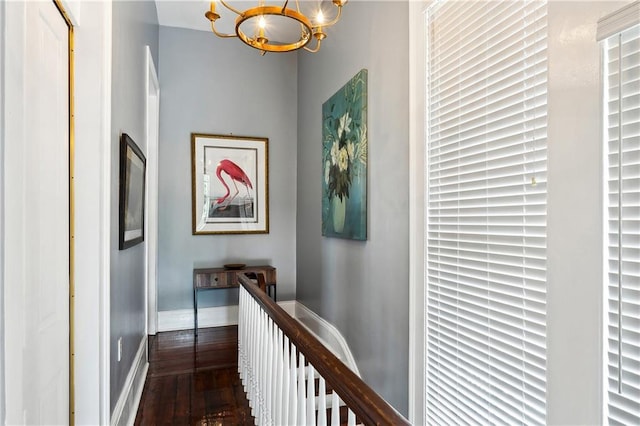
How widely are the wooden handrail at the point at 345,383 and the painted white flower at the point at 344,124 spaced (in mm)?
1761

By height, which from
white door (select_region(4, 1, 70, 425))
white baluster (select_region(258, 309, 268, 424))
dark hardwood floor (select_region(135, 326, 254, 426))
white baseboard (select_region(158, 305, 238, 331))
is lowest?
dark hardwood floor (select_region(135, 326, 254, 426))

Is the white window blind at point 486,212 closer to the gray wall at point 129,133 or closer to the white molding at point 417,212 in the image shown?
the white molding at point 417,212

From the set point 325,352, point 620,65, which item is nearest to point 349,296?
point 325,352

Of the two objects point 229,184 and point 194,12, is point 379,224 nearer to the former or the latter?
point 229,184

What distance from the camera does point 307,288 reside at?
3918 millimetres

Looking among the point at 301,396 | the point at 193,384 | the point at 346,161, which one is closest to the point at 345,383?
the point at 301,396

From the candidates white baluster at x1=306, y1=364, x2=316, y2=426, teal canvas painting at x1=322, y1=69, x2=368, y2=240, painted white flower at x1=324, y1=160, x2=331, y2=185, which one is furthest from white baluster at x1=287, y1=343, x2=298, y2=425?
painted white flower at x1=324, y1=160, x2=331, y2=185

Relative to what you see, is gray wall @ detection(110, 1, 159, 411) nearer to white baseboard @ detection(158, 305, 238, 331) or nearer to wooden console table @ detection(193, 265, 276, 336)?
wooden console table @ detection(193, 265, 276, 336)

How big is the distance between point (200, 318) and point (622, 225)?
13.3ft

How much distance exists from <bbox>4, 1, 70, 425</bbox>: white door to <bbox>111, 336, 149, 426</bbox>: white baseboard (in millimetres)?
503

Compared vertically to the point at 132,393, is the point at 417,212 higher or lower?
higher

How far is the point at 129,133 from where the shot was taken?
230 centimetres

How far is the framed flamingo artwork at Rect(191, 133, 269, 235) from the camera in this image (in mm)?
4082

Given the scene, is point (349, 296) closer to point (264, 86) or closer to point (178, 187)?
point (178, 187)
